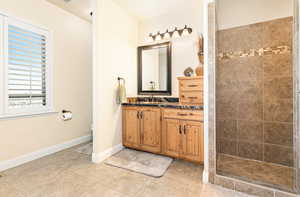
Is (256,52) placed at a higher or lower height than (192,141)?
higher

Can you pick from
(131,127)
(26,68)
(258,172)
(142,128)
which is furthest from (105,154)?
(258,172)

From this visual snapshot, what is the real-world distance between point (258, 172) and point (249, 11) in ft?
7.39

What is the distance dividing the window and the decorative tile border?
2949mm

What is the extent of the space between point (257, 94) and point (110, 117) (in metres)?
2.30

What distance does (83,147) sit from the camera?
113 inches

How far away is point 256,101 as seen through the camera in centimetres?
218

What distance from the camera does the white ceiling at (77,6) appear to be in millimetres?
2537

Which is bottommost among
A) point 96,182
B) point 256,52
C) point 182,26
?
point 96,182

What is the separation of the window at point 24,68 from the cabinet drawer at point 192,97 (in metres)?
2.28

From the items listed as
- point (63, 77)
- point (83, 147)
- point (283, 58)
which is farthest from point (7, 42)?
point (283, 58)

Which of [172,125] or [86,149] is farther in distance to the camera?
[86,149]

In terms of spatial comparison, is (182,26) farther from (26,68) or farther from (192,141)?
(26,68)

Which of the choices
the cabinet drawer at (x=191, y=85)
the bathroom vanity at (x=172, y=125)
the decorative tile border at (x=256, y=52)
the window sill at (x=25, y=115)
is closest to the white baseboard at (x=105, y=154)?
the bathroom vanity at (x=172, y=125)

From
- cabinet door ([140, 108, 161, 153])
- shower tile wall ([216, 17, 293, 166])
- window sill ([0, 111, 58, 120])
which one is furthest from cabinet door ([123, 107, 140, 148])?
shower tile wall ([216, 17, 293, 166])
